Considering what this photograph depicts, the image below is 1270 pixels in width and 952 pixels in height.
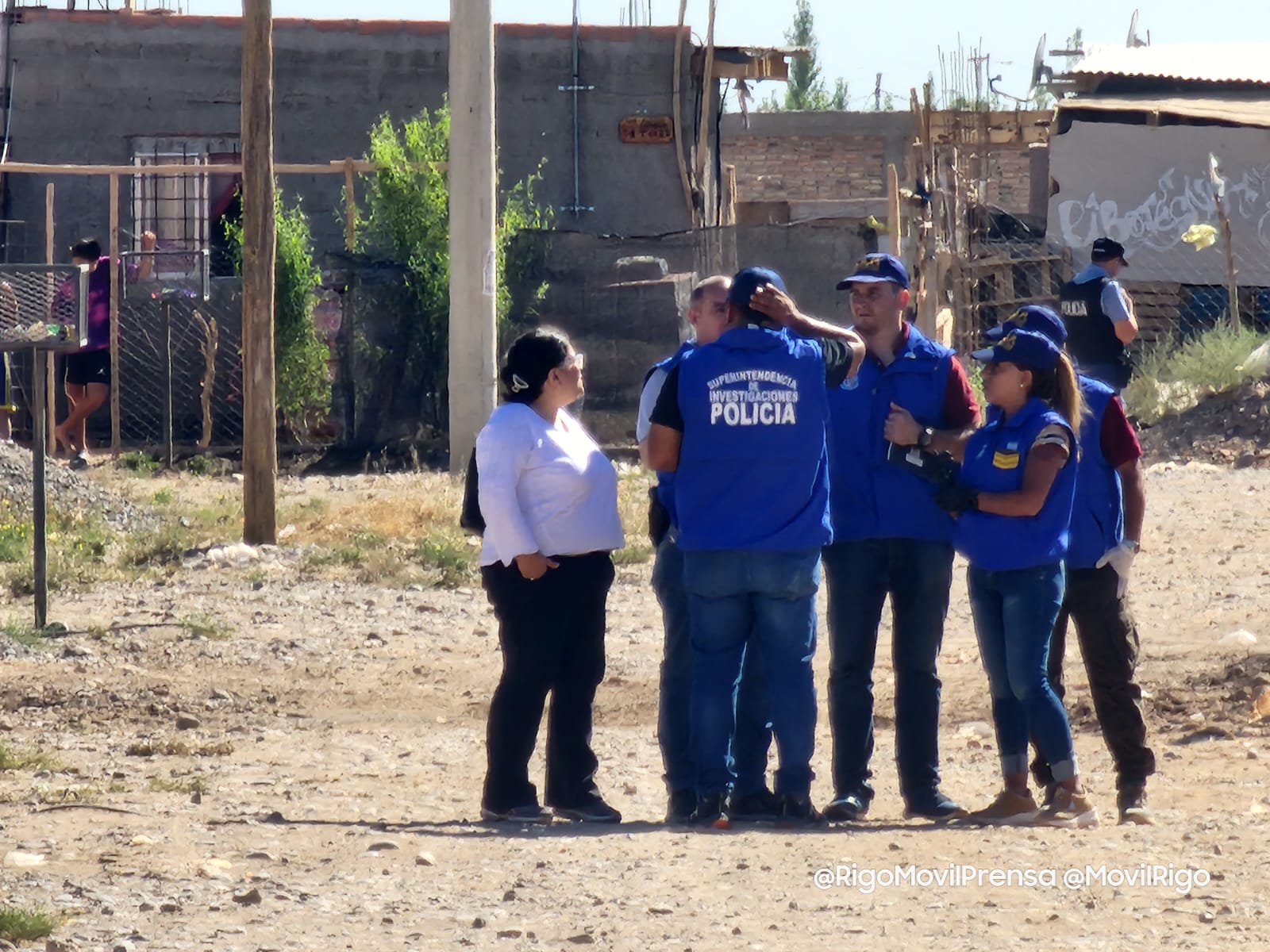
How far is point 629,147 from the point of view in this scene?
20812 millimetres

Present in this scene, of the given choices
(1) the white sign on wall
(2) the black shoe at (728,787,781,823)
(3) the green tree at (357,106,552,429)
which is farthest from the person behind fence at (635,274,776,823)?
(1) the white sign on wall

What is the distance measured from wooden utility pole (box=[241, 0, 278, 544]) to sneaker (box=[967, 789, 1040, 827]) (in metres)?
6.53

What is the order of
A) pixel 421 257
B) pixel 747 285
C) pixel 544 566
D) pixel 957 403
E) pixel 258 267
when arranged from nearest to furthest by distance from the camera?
pixel 747 285 < pixel 544 566 < pixel 957 403 < pixel 258 267 < pixel 421 257

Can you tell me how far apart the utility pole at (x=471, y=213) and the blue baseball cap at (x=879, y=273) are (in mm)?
8596

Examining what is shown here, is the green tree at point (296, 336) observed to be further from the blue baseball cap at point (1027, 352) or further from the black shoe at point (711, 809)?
the blue baseball cap at point (1027, 352)

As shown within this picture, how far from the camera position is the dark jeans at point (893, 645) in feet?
19.2

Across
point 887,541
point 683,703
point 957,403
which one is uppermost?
point 957,403

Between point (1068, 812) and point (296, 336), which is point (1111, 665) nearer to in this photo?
point (1068, 812)

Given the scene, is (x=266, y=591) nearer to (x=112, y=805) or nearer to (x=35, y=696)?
(x=35, y=696)

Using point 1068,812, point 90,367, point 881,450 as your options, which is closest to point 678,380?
point 881,450

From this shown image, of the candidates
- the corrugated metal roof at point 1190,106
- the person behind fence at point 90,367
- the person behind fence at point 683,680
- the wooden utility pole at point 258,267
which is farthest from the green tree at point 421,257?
the person behind fence at point 683,680

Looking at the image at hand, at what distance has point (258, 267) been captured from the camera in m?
11.3

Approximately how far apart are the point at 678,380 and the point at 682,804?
137 cm

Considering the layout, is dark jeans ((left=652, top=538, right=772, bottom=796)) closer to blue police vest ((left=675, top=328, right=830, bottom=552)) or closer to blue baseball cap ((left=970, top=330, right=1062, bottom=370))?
blue police vest ((left=675, top=328, right=830, bottom=552))
